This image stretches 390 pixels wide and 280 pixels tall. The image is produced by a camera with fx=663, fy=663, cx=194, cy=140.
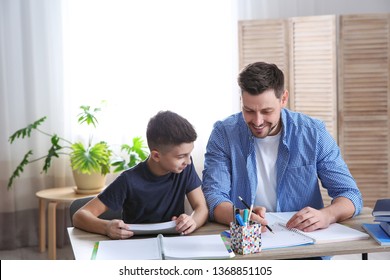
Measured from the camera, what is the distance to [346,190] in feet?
7.47

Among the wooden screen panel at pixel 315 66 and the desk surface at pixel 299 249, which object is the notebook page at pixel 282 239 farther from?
the wooden screen panel at pixel 315 66

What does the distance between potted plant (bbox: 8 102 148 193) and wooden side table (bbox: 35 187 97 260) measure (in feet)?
0.36

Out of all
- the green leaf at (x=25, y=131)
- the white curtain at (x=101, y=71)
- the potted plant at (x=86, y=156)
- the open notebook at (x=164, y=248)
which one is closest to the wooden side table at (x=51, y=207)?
the potted plant at (x=86, y=156)

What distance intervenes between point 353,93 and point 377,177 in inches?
22.9

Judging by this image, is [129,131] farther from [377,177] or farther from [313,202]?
[313,202]

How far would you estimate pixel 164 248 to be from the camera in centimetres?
181

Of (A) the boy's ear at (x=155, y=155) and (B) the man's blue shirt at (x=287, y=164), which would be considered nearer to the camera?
(A) the boy's ear at (x=155, y=155)

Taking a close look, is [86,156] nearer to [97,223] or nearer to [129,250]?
[97,223]

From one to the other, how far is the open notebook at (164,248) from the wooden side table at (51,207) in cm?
198

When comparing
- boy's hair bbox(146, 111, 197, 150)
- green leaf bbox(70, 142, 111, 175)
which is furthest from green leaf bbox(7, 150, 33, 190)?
boy's hair bbox(146, 111, 197, 150)

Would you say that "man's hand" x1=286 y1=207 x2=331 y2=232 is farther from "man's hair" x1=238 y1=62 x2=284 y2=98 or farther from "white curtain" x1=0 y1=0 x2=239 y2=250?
"white curtain" x1=0 y1=0 x2=239 y2=250

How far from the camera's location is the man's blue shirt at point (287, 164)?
234 cm

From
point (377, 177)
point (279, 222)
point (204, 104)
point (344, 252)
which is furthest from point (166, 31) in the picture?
point (344, 252)

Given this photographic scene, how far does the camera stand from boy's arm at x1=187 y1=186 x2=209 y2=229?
2107 millimetres
